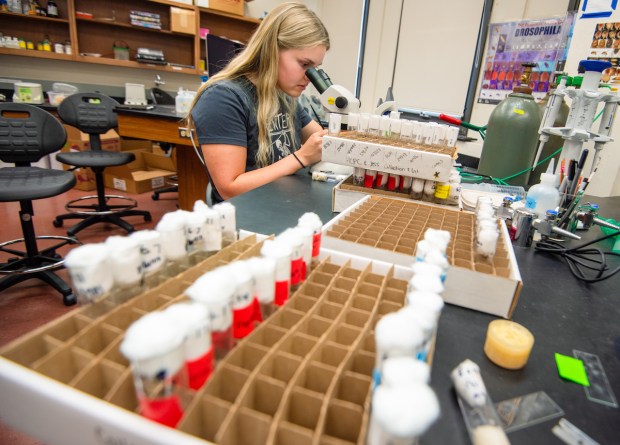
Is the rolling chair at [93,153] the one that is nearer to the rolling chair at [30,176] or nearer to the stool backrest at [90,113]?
the stool backrest at [90,113]

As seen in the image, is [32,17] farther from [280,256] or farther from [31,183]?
[280,256]

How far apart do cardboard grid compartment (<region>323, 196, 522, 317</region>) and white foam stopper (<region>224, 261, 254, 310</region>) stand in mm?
365

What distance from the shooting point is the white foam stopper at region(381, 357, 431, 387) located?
338 millimetres

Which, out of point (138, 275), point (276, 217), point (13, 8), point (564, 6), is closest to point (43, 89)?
point (13, 8)

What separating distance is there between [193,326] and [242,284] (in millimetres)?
101

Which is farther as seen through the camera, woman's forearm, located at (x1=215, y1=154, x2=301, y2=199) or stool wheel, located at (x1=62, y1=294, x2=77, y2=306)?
stool wheel, located at (x1=62, y1=294, x2=77, y2=306)

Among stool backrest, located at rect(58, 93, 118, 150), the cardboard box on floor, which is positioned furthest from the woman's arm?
the cardboard box on floor

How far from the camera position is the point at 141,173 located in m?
3.71

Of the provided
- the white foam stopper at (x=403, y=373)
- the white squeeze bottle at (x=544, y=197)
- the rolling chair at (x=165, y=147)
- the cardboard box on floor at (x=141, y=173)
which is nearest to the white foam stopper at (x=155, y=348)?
the white foam stopper at (x=403, y=373)

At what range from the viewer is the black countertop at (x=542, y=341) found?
486 mm

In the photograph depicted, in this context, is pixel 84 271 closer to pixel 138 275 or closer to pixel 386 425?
pixel 138 275

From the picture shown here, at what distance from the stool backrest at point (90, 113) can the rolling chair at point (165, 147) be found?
0.79 m

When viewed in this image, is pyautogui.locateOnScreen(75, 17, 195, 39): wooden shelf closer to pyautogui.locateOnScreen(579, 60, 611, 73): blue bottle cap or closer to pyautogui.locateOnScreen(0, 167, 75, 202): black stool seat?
pyautogui.locateOnScreen(0, 167, 75, 202): black stool seat

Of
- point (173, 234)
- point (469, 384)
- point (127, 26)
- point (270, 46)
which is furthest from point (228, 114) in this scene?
point (127, 26)
